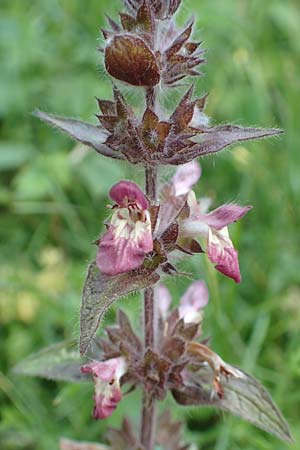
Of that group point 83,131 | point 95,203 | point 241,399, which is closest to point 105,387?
point 241,399

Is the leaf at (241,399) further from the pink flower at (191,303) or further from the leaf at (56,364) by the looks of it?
the leaf at (56,364)

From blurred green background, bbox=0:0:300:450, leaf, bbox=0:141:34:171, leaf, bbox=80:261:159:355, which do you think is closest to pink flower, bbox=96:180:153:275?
leaf, bbox=80:261:159:355

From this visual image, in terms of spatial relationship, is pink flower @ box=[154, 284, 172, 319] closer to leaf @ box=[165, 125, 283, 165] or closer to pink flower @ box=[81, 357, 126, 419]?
pink flower @ box=[81, 357, 126, 419]

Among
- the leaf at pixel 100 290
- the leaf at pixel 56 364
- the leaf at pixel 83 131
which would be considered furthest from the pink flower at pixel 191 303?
the leaf at pixel 83 131

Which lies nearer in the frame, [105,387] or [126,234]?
[126,234]

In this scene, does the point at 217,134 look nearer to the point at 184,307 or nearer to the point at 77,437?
the point at 184,307

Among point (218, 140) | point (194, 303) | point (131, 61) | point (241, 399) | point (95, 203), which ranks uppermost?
point (95, 203)

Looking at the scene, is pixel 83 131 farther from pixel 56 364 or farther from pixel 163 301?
pixel 56 364
